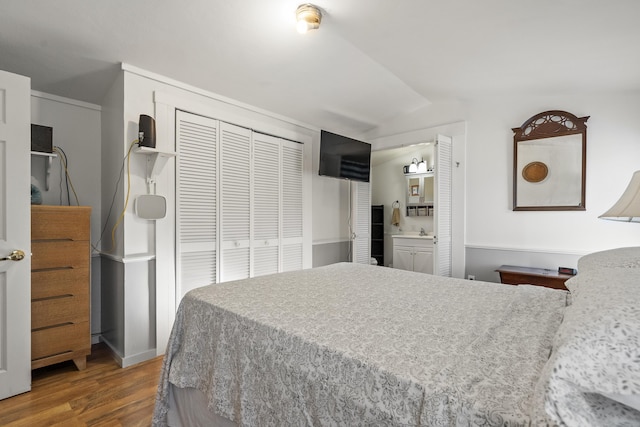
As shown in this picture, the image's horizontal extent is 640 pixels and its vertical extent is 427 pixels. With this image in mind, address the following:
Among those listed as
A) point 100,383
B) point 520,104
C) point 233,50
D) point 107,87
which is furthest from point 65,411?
point 520,104

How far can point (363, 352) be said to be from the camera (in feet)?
3.24

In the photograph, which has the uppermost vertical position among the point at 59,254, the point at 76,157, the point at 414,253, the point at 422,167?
the point at 422,167

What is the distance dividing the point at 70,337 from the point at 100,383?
45cm

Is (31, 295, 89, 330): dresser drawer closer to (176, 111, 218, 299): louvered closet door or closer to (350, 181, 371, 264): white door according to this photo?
(176, 111, 218, 299): louvered closet door

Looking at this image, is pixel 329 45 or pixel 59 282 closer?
pixel 59 282

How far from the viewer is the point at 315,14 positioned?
2.00 m

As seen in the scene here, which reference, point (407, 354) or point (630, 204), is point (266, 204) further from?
point (630, 204)

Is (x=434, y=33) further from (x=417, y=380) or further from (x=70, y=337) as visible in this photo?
(x=70, y=337)

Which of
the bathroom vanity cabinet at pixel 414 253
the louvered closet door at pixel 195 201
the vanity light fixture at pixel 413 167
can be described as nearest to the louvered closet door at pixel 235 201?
the louvered closet door at pixel 195 201

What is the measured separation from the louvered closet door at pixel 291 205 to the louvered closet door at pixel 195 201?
0.90m

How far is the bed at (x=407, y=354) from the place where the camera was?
61 centimetres

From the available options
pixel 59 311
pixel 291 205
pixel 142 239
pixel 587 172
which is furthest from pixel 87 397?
pixel 587 172

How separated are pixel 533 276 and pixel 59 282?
3943mm

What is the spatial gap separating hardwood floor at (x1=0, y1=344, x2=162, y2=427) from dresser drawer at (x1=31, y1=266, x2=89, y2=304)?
0.56m
